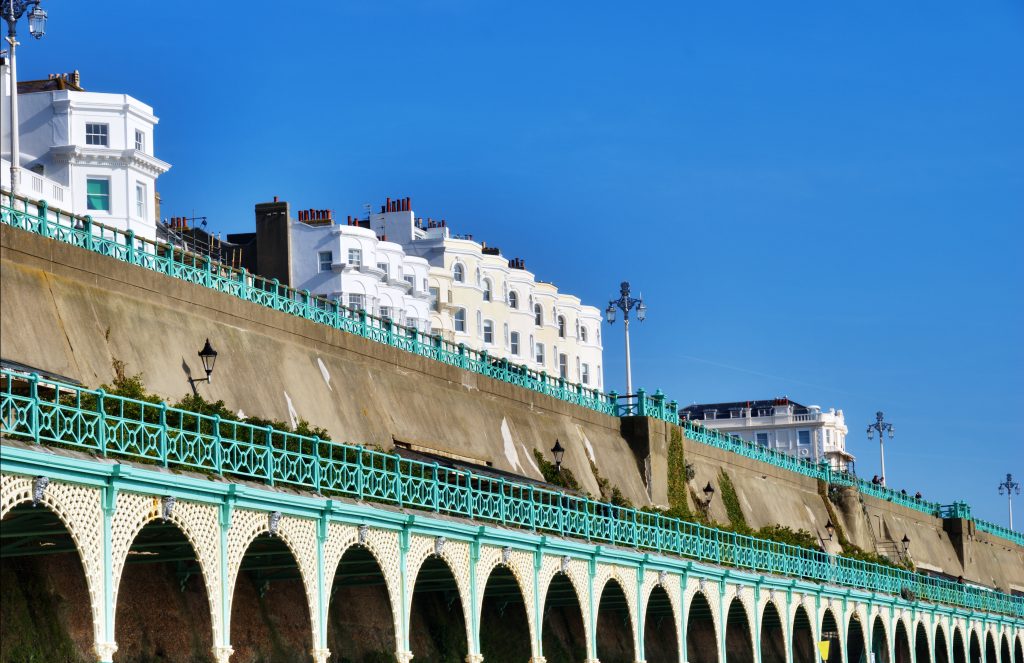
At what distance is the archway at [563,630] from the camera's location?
41.5 metres

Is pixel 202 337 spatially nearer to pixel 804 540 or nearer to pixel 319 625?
pixel 319 625

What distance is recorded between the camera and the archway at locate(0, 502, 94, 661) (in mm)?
23906

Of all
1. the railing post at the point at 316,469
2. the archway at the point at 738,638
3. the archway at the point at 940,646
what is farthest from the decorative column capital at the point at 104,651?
the archway at the point at 940,646

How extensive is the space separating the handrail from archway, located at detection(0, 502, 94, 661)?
7.60 m

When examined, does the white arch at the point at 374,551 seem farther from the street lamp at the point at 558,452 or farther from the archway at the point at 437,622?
the street lamp at the point at 558,452

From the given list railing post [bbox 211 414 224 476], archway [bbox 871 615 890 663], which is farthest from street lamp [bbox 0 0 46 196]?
archway [bbox 871 615 890 663]

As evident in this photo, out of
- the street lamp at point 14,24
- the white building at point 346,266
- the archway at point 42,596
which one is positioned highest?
the white building at point 346,266

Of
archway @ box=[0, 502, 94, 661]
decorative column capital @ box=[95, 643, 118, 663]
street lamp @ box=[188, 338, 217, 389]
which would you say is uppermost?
street lamp @ box=[188, 338, 217, 389]

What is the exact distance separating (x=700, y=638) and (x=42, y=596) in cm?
3049

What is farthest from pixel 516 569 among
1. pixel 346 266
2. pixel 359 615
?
pixel 346 266

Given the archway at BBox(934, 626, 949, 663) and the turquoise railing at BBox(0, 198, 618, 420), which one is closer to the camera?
the turquoise railing at BBox(0, 198, 618, 420)

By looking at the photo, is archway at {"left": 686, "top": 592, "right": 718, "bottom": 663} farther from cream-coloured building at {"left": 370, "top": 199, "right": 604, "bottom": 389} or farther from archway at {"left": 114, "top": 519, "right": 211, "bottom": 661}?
cream-coloured building at {"left": 370, "top": 199, "right": 604, "bottom": 389}

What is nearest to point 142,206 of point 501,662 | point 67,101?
point 67,101

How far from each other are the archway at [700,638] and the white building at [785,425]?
10945cm
